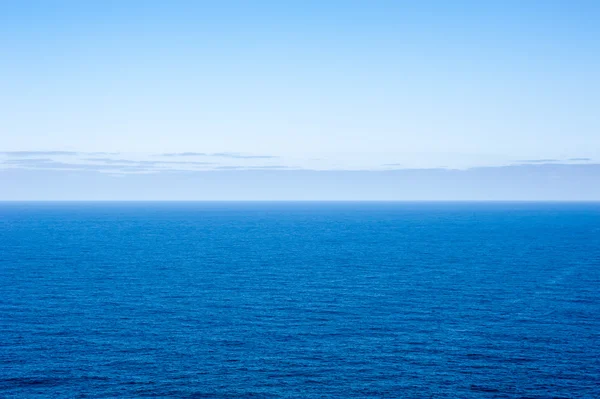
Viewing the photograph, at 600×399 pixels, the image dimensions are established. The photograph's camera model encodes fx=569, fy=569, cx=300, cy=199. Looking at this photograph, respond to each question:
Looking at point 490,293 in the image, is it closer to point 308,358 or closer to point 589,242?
point 308,358

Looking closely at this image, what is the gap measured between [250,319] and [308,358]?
15882 mm

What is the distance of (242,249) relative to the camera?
485 feet

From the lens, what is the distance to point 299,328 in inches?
2544

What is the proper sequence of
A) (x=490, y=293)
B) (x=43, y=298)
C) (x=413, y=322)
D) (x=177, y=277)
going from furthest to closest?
(x=177, y=277)
(x=490, y=293)
(x=43, y=298)
(x=413, y=322)

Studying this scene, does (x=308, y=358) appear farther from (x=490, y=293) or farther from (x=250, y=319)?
(x=490, y=293)

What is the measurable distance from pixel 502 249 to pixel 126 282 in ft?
315

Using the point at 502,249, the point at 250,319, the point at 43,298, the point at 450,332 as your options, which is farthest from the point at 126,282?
the point at 502,249

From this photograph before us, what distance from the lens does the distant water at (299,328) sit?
1905 inches

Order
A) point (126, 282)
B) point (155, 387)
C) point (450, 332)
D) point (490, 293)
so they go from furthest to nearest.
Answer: point (126, 282) < point (490, 293) < point (450, 332) < point (155, 387)

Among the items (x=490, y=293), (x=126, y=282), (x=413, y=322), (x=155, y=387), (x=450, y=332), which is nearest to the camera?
(x=155, y=387)

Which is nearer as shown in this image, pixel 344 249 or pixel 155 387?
pixel 155 387

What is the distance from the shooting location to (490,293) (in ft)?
Result: 278

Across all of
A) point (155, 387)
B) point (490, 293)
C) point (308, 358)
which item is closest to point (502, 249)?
point (490, 293)

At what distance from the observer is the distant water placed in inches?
1905
